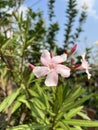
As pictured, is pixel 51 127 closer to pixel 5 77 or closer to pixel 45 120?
pixel 45 120

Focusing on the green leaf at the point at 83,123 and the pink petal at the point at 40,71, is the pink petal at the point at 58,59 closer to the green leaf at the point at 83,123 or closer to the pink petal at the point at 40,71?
the pink petal at the point at 40,71

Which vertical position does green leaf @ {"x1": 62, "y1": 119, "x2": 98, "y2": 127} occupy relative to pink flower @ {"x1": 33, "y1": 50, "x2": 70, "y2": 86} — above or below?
below

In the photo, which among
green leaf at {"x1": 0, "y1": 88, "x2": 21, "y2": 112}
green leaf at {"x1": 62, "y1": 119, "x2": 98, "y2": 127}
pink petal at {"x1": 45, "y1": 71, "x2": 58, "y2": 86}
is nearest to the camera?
pink petal at {"x1": 45, "y1": 71, "x2": 58, "y2": 86}

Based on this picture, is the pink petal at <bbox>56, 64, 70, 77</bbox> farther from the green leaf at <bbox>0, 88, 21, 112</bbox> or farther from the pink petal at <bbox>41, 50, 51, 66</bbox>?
the green leaf at <bbox>0, 88, 21, 112</bbox>

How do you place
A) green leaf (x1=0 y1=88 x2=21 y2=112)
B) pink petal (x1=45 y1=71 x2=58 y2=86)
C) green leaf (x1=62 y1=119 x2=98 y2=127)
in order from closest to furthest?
pink petal (x1=45 y1=71 x2=58 y2=86)
green leaf (x1=62 y1=119 x2=98 y2=127)
green leaf (x1=0 y1=88 x2=21 y2=112)

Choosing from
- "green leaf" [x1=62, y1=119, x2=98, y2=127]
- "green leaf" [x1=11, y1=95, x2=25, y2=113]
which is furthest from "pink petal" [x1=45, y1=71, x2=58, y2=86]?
"green leaf" [x1=11, y1=95, x2=25, y2=113]

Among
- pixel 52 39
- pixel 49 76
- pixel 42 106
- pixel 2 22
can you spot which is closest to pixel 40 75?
pixel 49 76

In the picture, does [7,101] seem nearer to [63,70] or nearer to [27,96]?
[27,96]
